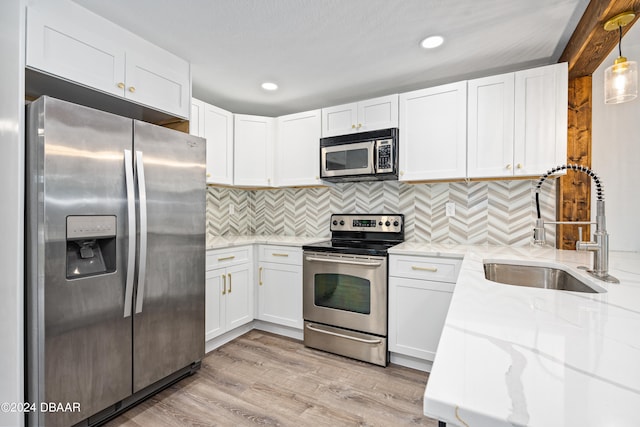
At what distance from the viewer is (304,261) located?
2670mm

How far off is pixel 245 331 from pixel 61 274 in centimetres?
182

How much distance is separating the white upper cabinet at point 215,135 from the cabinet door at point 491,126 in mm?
2091

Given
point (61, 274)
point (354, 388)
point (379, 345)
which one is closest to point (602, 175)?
point (379, 345)

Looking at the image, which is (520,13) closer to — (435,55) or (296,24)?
(435,55)

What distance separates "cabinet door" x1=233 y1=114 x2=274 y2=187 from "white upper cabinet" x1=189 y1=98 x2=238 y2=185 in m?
0.08

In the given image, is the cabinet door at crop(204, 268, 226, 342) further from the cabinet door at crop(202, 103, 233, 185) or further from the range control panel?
the range control panel

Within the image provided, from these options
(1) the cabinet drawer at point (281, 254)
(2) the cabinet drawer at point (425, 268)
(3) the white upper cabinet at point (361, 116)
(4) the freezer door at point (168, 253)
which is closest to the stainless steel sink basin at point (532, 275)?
(2) the cabinet drawer at point (425, 268)

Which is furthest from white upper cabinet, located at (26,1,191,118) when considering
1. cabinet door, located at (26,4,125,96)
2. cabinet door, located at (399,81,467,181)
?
cabinet door, located at (399,81,467,181)

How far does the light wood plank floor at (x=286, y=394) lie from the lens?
5.61ft

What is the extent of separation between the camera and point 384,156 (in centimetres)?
254

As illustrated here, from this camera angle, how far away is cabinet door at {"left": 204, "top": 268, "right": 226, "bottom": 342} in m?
2.46

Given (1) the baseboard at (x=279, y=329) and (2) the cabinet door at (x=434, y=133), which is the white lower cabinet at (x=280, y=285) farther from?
(2) the cabinet door at (x=434, y=133)

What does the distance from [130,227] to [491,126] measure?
8.18 feet

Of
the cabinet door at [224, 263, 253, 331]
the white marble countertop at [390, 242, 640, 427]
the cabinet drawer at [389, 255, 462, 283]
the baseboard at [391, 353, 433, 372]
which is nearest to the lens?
the white marble countertop at [390, 242, 640, 427]
